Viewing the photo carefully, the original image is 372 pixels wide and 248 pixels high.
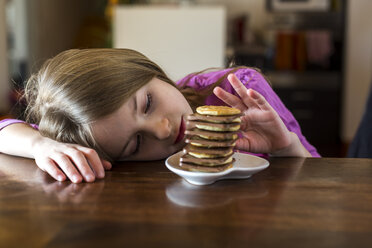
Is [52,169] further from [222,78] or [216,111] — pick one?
[222,78]

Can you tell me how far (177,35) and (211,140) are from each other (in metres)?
3.72

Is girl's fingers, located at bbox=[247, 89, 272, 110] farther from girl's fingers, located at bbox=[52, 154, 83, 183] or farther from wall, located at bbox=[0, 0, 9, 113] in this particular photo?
wall, located at bbox=[0, 0, 9, 113]

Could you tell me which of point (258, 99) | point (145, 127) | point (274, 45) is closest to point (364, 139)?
point (258, 99)

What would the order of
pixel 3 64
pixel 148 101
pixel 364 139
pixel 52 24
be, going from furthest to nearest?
1. pixel 52 24
2. pixel 3 64
3. pixel 364 139
4. pixel 148 101

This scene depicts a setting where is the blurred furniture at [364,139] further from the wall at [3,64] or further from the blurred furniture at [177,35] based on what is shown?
the wall at [3,64]

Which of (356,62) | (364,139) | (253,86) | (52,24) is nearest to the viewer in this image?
(253,86)

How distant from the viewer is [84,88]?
98cm

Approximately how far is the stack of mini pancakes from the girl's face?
24cm

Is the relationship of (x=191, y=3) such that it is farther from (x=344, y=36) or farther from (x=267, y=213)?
(x=267, y=213)

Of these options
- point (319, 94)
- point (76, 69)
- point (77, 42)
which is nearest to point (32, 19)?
point (77, 42)

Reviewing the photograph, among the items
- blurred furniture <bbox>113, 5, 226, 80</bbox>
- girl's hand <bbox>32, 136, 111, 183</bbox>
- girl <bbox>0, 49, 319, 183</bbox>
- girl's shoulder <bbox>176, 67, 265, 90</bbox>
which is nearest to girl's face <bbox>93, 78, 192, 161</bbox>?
girl <bbox>0, 49, 319, 183</bbox>

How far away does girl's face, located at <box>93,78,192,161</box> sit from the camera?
3.25 feet

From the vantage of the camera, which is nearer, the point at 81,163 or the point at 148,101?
the point at 81,163

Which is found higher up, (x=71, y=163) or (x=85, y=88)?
(x=85, y=88)
